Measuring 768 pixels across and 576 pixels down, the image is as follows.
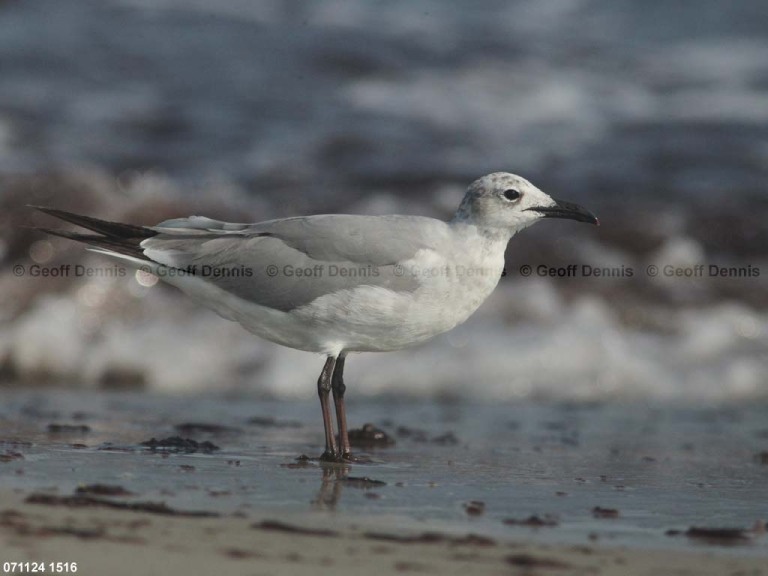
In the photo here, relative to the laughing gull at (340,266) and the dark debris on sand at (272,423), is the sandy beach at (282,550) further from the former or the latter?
the dark debris on sand at (272,423)

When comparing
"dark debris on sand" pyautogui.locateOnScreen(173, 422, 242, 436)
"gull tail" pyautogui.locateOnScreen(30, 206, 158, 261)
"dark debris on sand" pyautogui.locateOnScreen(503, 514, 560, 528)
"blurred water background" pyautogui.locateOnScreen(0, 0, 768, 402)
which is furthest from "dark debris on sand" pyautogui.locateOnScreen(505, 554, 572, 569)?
"blurred water background" pyautogui.locateOnScreen(0, 0, 768, 402)

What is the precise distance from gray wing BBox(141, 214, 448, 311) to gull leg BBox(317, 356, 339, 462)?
421 mm

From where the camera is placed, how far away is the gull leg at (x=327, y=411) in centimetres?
553

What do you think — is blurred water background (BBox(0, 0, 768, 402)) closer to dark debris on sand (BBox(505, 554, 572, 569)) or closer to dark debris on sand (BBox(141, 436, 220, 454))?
dark debris on sand (BBox(141, 436, 220, 454))

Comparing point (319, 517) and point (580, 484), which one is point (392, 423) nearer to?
point (580, 484)

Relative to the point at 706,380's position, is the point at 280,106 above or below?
above

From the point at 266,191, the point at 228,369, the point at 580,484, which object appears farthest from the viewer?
the point at 266,191

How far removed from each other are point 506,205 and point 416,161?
7.56m

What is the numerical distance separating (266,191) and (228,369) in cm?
362

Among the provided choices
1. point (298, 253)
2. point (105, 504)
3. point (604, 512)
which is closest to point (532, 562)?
point (604, 512)

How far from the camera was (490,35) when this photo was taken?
17047 mm

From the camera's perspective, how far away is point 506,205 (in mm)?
5816

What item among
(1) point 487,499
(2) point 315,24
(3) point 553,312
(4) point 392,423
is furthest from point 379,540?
(2) point 315,24

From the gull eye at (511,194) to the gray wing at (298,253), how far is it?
1.17 feet
